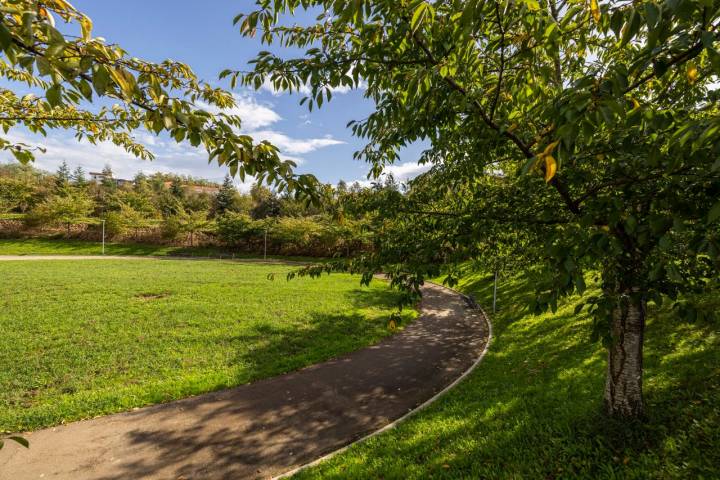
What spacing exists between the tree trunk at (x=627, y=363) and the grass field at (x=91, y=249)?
1379 inches

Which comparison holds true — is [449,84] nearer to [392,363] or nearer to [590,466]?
[590,466]

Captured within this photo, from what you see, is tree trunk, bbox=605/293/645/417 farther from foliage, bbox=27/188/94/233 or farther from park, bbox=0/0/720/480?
foliage, bbox=27/188/94/233

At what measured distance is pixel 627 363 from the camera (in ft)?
13.6

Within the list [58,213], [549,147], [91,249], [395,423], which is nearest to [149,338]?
[395,423]

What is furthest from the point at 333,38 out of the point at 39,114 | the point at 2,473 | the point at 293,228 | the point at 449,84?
the point at 293,228

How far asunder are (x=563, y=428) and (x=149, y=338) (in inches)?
380

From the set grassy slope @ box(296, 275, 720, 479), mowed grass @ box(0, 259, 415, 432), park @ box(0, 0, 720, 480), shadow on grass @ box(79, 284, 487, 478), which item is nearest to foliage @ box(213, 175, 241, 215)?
mowed grass @ box(0, 259, 415, 432)

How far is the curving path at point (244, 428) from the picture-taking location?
173 inches

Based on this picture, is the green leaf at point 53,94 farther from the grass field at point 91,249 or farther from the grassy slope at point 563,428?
the grass field at point 91,249

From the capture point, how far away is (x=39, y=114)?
371 cm

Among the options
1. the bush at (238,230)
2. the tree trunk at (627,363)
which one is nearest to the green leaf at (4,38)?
the tree trunk at (627,363)

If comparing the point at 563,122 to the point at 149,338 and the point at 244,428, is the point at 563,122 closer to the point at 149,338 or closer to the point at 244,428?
the point at 244,428

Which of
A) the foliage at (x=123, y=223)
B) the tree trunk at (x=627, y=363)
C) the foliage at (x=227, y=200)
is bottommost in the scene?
the tree trunk at (x=627, y=363)

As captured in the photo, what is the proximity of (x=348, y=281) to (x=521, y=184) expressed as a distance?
1706 cm
